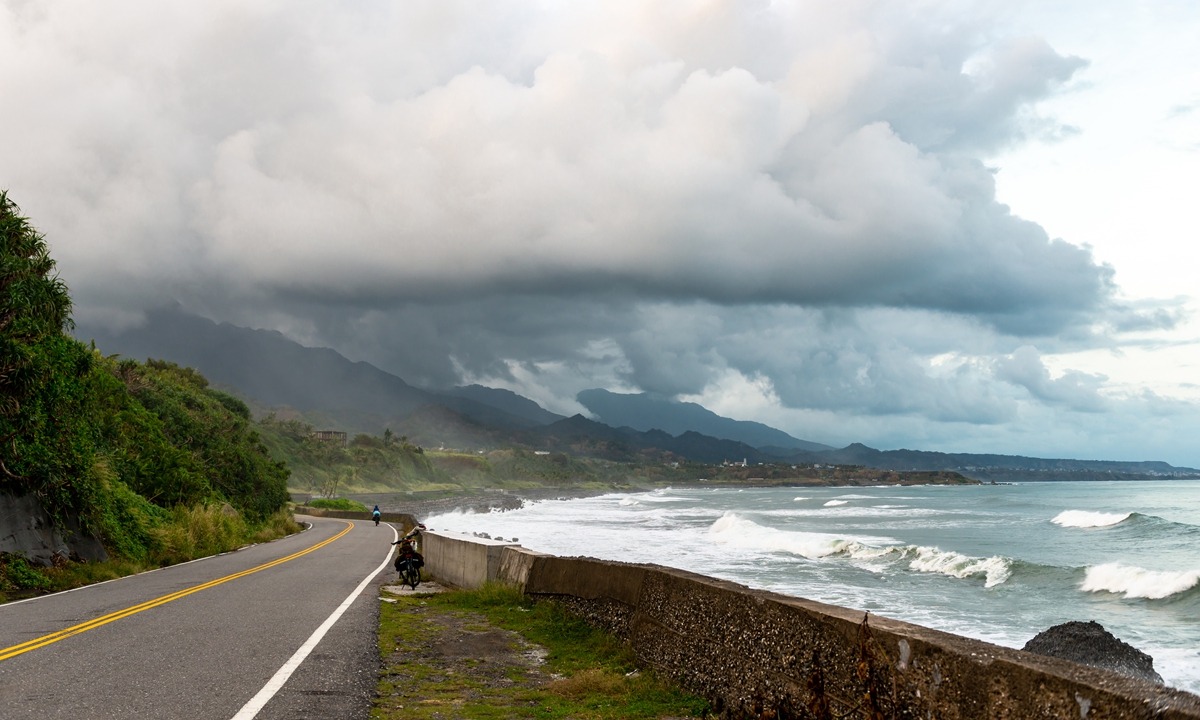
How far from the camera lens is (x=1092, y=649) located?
36.3 feet

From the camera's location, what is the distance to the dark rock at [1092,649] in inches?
432

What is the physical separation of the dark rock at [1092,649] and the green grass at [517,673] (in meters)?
6.63

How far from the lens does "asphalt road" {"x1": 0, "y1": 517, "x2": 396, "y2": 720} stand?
621 cm

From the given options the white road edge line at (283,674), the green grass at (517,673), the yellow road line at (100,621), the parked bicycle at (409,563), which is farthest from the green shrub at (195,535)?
the green grass at (517,673)

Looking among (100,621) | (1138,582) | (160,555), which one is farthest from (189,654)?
(1138,582)

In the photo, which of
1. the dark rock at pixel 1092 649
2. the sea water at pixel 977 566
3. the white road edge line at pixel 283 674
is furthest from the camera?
the sea water at pixel 977 566

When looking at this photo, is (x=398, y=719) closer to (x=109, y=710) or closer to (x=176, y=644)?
(x=109, y=710)

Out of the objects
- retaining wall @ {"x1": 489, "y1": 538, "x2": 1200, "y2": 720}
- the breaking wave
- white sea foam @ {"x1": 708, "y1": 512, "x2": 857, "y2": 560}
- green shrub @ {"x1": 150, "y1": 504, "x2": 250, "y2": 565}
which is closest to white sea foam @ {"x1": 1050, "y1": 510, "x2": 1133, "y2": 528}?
the breaking wave

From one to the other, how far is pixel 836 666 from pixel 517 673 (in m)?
4.23

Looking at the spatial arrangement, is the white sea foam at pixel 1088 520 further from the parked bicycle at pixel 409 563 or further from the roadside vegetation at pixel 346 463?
the roadside vegetation at pixel 346 463

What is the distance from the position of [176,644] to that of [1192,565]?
37.1 metres

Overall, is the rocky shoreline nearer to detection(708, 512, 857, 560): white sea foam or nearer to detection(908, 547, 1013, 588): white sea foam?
detection(708, 512, 857, 560): white sea foam

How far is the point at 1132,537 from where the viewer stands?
44.2m

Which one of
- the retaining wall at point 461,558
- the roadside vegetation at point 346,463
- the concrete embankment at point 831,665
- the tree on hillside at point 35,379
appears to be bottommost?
the roadside vegetation at point 346,463
